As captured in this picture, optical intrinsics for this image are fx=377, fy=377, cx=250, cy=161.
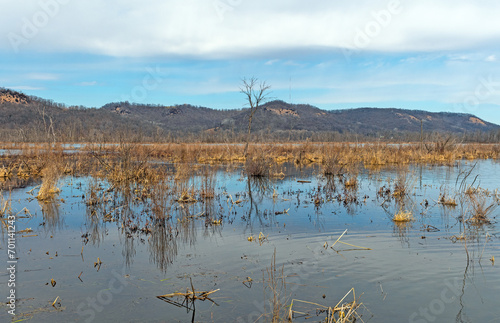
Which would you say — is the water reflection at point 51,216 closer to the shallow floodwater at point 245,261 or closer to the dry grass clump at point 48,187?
the shallow floodwater at point 245,261

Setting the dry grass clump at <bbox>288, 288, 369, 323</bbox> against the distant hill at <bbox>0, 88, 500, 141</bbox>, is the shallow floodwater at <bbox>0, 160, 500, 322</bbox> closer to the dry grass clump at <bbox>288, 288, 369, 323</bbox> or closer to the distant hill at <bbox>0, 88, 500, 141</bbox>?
the dry grass clump at <bbox>288, 288, 369, 323</bbox>

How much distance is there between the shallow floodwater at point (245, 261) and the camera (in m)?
4.77

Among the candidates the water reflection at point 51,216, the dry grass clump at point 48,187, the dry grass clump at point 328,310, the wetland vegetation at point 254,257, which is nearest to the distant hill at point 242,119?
the dry grass clump at point 48,187

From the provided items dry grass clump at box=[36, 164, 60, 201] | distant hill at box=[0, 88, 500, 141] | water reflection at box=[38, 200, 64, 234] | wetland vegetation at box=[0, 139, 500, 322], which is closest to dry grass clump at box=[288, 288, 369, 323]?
wetland vegetation at box=[0, 139, 500, 322]

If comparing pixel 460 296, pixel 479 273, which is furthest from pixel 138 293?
pixel 479 273

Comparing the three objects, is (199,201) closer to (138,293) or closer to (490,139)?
(138,293)

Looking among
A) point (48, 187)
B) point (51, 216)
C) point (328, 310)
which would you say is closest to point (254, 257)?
point (328, 310)

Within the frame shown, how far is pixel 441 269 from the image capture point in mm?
6109

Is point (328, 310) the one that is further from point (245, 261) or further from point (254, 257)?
point (254, 257)

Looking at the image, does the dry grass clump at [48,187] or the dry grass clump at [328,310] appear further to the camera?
the dry grass clump at [48,187]

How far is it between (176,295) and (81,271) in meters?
1.97

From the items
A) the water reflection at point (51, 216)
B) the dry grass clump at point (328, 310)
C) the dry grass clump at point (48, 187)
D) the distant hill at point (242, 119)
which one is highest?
the distant hill at point (242, 119)

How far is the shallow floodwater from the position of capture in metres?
4.77

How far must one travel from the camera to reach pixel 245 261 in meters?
6.48
